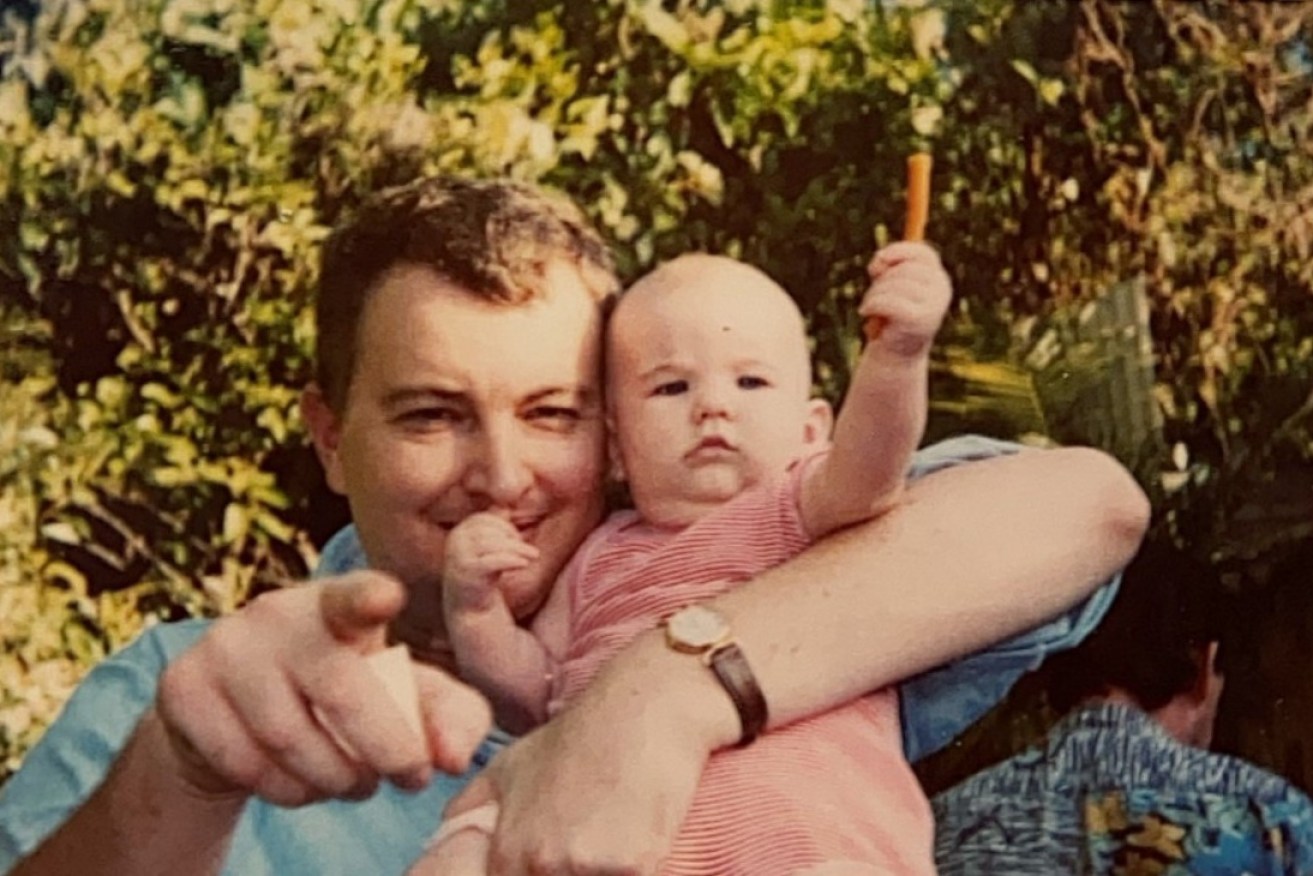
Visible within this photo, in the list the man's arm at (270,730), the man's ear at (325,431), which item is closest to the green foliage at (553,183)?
the man's ear at (325,431)

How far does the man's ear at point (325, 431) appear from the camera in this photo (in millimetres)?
1227

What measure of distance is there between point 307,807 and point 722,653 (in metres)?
0.26

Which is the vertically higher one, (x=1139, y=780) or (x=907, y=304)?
(x=907, y=304)

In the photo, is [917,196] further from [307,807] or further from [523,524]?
[307,807]

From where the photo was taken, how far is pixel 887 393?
40.6 inches

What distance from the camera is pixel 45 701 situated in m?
1.20

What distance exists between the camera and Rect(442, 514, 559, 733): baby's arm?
1.13 m

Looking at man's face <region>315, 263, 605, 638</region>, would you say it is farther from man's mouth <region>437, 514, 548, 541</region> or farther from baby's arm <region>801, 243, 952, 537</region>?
baby's arm <region>801, 243, 952, 537</region>

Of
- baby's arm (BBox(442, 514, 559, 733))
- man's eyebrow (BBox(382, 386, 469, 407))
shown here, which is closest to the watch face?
baby's arm (BBox(442, 514, 559, 733))

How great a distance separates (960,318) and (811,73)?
21 cm

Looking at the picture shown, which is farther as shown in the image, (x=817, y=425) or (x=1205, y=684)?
(x=1205, y=684)

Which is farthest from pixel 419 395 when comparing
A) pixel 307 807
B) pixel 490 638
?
pixel 307 807

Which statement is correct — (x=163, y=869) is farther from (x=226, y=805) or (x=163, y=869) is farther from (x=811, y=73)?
(x=811, y=73)

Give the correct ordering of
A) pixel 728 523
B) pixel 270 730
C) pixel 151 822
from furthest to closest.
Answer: pixel 728 523
pixel 151 822
pixel 270 730
